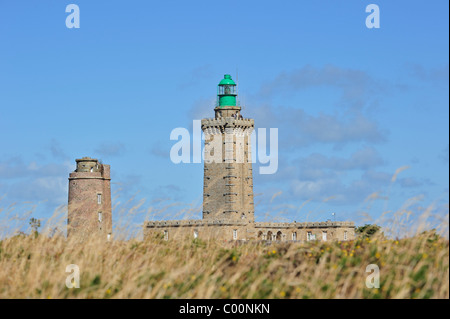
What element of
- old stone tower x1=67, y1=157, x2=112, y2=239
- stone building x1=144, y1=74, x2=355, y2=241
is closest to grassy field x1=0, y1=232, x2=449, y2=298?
old stone tower x1=67, y1=157, x2=112, y2=239

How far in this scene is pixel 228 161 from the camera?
7344cm

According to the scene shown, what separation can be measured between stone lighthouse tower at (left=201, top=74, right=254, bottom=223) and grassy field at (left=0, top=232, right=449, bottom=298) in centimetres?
5855

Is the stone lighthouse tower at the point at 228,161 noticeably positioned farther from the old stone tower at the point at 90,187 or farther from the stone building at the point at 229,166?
the old stone tower at the point at 90,187

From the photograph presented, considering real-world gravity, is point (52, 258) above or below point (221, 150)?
below

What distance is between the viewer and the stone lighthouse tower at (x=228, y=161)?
7331cm

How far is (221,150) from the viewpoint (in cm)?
7444

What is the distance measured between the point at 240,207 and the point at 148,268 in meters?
61.2

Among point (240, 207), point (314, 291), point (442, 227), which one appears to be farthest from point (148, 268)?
point (240, 207)

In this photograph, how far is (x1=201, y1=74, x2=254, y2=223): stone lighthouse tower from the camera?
73.3 meters

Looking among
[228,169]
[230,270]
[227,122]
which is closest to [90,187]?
[228,169]

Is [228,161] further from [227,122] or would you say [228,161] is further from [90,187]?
[90,187]

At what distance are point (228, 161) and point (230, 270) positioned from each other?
60395 mm
